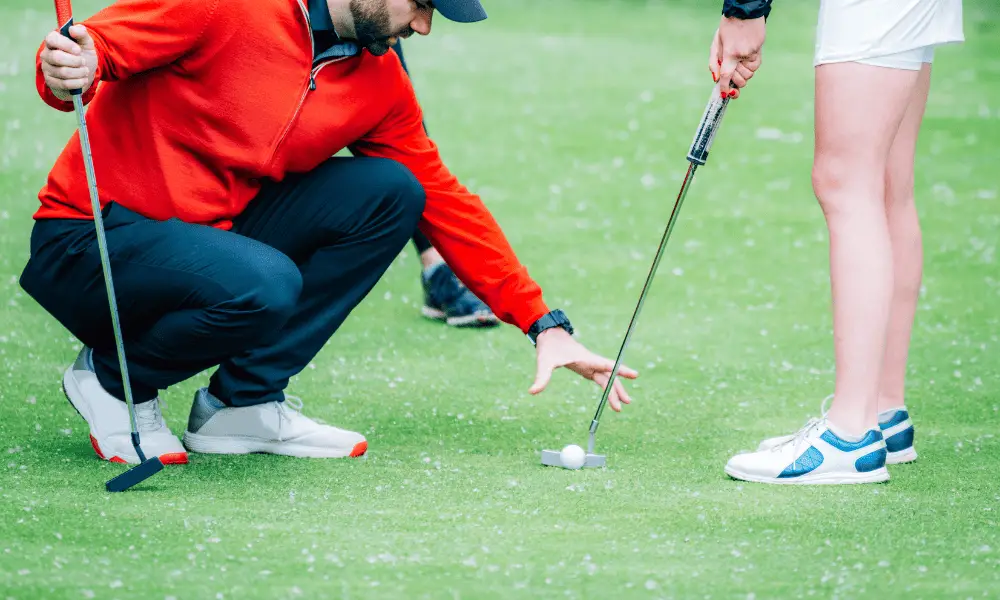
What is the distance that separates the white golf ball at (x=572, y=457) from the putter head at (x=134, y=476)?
0.94m

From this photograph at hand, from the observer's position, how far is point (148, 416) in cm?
354

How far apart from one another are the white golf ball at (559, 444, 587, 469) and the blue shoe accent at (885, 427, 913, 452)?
76 centimetres

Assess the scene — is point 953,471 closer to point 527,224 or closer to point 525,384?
point 525,384

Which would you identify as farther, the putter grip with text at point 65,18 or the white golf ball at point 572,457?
the white golf ball at point 572,457

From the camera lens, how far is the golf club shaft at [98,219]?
309 cm

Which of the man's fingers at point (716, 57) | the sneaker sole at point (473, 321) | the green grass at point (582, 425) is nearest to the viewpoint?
the green grass at point (582, 425)

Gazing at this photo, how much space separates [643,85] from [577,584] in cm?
750

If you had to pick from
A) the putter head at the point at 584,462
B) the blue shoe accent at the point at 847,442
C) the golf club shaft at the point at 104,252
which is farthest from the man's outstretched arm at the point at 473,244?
the golf club shaft at the point at 104,252

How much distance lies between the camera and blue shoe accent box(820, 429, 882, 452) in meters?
3.35

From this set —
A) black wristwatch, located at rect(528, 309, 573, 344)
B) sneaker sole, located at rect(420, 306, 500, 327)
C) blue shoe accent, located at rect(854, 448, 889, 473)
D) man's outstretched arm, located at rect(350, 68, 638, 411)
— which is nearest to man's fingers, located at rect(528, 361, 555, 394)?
man's outstretched arm, located at rect(350, 68, 638, 411)

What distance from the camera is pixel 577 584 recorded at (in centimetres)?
266

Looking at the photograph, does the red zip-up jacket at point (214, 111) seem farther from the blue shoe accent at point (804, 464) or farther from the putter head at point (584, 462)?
the blue shoe accent at point (804, 464)

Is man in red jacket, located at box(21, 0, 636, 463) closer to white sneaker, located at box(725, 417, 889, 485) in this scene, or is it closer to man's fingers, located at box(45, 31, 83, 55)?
man's fingers, located at box(45, 31, 83, 55)

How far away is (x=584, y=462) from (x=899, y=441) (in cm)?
79
